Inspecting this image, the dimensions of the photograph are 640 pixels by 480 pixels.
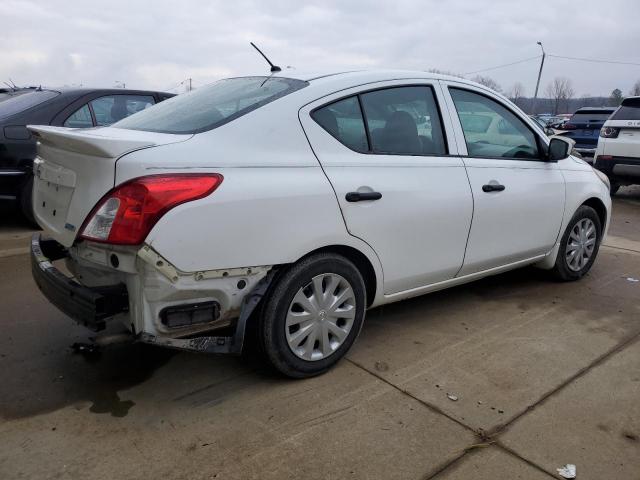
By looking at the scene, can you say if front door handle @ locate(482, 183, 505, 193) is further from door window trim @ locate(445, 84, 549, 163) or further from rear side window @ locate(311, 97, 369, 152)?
rear side window @ locate(311, 97, 369, 152)

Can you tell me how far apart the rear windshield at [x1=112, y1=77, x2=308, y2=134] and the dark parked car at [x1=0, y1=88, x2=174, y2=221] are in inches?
123

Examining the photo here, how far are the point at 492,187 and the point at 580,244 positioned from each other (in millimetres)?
1500

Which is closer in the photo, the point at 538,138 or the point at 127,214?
the point at 127,214

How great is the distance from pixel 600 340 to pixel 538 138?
1.51 m

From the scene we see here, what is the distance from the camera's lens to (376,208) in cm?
290

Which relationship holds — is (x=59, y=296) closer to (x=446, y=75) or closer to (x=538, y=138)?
(x=446, y=75)

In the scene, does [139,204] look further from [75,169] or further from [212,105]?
[212,105]

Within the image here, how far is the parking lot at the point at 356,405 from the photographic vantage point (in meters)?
2.26

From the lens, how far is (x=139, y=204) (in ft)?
7.38

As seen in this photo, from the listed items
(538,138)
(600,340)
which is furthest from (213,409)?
(538,138)

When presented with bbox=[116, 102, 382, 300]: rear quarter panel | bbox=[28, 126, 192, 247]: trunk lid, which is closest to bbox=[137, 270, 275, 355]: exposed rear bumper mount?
bbox=[116, 102, 382, 300]: rear quarter panel

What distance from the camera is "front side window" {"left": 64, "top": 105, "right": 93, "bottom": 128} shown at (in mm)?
5973

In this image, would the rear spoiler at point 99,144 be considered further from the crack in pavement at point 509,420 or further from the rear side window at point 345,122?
the crack in pavement at point 509,420

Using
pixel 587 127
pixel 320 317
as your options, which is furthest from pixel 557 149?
pixel 587 127
